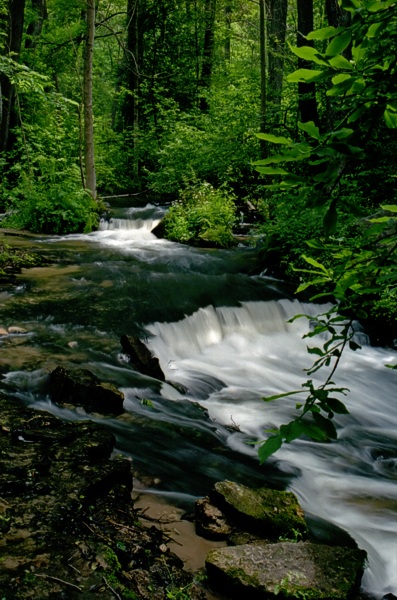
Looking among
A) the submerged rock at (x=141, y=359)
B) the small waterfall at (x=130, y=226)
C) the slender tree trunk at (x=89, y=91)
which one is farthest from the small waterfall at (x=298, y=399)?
the slender tree trunk at (x=89, y=91)

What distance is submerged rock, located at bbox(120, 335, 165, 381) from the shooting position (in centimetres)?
607

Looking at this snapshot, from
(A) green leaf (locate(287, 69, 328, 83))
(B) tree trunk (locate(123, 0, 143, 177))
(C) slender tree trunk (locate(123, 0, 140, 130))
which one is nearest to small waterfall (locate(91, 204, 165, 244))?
(B) tree trunk (locate(123, 0, 143, 177))

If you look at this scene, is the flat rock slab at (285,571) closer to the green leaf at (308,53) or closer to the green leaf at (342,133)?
the green leaf at (342,133)

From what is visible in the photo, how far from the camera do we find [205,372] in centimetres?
698

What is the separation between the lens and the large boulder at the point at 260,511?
3.27 metres

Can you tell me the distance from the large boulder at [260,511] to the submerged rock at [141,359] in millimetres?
2699

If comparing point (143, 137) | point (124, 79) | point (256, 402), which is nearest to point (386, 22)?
point (256, 402)

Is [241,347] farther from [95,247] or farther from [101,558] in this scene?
[101,558]

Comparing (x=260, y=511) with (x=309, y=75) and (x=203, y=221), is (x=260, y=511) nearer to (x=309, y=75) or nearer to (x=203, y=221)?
(x=309, y=75)

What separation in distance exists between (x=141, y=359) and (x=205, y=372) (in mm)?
1164

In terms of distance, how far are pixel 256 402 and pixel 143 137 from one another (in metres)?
17.3

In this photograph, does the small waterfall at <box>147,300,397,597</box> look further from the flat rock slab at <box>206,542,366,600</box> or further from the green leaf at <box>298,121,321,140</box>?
the green leaf at <box>298,121,321,140</box>

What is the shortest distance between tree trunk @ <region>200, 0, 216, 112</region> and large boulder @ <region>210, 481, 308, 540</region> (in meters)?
22.4

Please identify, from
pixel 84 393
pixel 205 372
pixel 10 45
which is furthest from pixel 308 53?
pixel 10 45
